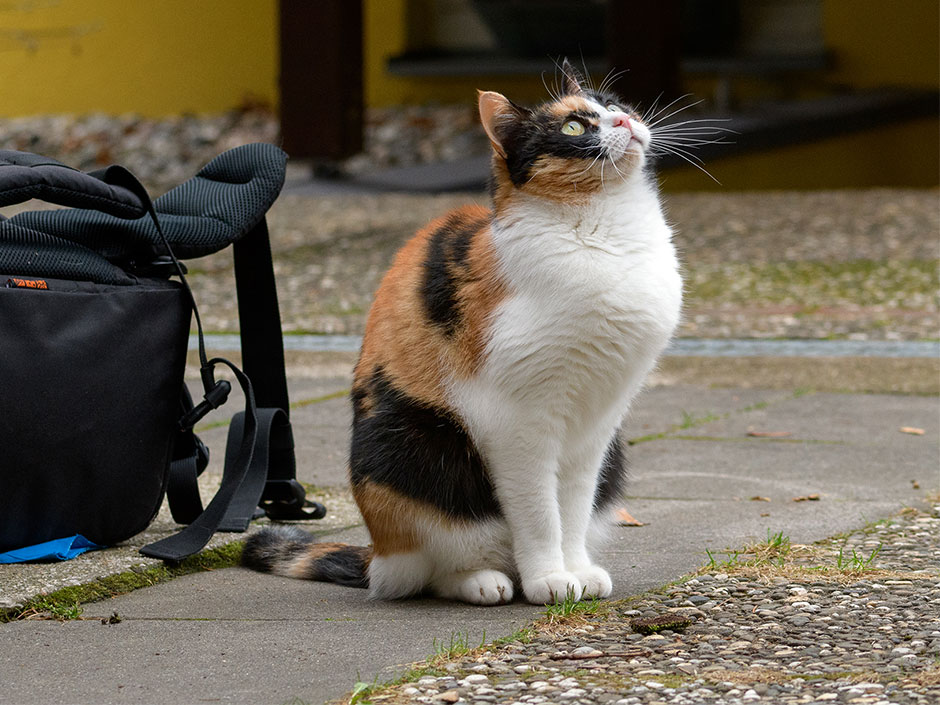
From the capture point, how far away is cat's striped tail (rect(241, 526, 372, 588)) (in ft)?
8.44

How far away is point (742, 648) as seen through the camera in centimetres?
201

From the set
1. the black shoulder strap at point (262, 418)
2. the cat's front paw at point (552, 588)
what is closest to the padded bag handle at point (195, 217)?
the black shoulder strap at point (262, 418)

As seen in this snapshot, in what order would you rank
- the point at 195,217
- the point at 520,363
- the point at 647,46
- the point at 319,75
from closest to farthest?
the point at 520,363
the point at 195,217
the point at 647,46
the point at 319,75

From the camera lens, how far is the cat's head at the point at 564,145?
232 centimetres

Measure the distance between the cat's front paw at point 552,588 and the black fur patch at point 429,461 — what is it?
160mm

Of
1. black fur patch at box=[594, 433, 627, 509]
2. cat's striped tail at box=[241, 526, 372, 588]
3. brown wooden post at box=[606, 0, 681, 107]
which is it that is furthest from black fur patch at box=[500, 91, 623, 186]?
Answer: brown wooden post at box=[606, 0, 681, 107]

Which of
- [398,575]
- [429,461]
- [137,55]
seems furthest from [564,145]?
[137,55]

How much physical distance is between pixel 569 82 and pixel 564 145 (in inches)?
9.0

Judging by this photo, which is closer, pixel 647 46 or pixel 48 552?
pixel 48 552

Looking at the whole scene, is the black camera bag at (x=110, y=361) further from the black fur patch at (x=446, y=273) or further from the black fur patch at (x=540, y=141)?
the black fur patch at (x=540, y=141)

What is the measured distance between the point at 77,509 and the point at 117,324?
378 millimetres

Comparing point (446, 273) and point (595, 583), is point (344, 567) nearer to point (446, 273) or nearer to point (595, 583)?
point (595, 583)

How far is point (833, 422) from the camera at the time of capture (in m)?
4.06

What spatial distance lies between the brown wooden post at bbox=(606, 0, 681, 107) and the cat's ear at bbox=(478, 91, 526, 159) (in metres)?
7.09
